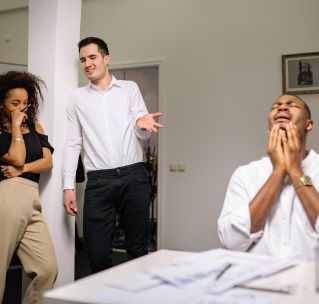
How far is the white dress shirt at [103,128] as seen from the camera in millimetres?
2420

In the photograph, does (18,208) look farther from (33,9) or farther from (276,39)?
(276,39)

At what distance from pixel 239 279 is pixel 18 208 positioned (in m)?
1.58

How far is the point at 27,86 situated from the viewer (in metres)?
2.42

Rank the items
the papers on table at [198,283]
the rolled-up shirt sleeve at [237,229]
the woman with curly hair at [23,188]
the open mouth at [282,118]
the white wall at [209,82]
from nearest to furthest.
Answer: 1. the papers on table at [198,283]
2. the rolled-up shirt sleeve at [237,229]
3. the open mouth at [282,118]
4. the woman with curly hair at [23,188]
5. the white wall at [209,82]

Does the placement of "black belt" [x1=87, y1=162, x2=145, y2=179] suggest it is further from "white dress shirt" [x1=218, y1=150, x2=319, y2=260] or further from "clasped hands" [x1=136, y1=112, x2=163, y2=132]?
"white dress shirt" [x1=218, y1=150, x2=319, y2=260]

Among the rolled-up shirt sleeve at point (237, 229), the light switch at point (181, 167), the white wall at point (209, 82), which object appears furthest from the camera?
the light switch at point (181, 167)

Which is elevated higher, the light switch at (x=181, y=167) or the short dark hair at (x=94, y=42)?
the short dark hair at (x=94, y=42)

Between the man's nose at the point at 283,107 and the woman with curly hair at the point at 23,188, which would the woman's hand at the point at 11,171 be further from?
the man's nose at the point at 283,107

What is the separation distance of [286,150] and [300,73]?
8.25 ft

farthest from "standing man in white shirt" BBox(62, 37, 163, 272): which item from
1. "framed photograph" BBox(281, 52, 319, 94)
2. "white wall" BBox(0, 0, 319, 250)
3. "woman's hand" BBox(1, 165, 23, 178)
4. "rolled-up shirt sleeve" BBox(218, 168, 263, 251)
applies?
"framed photograph" BBox(281, 52, 319, 94)

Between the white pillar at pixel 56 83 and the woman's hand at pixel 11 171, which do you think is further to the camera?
the white pillar at pixel 56 83

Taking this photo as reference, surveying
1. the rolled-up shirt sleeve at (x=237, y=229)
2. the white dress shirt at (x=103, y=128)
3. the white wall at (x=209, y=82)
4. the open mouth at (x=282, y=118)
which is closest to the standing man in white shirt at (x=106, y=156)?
the white dress shirt at (x=103, y=128)

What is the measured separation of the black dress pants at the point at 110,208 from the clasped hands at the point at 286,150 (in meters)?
1.00

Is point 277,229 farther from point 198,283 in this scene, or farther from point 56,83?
point 56,83
